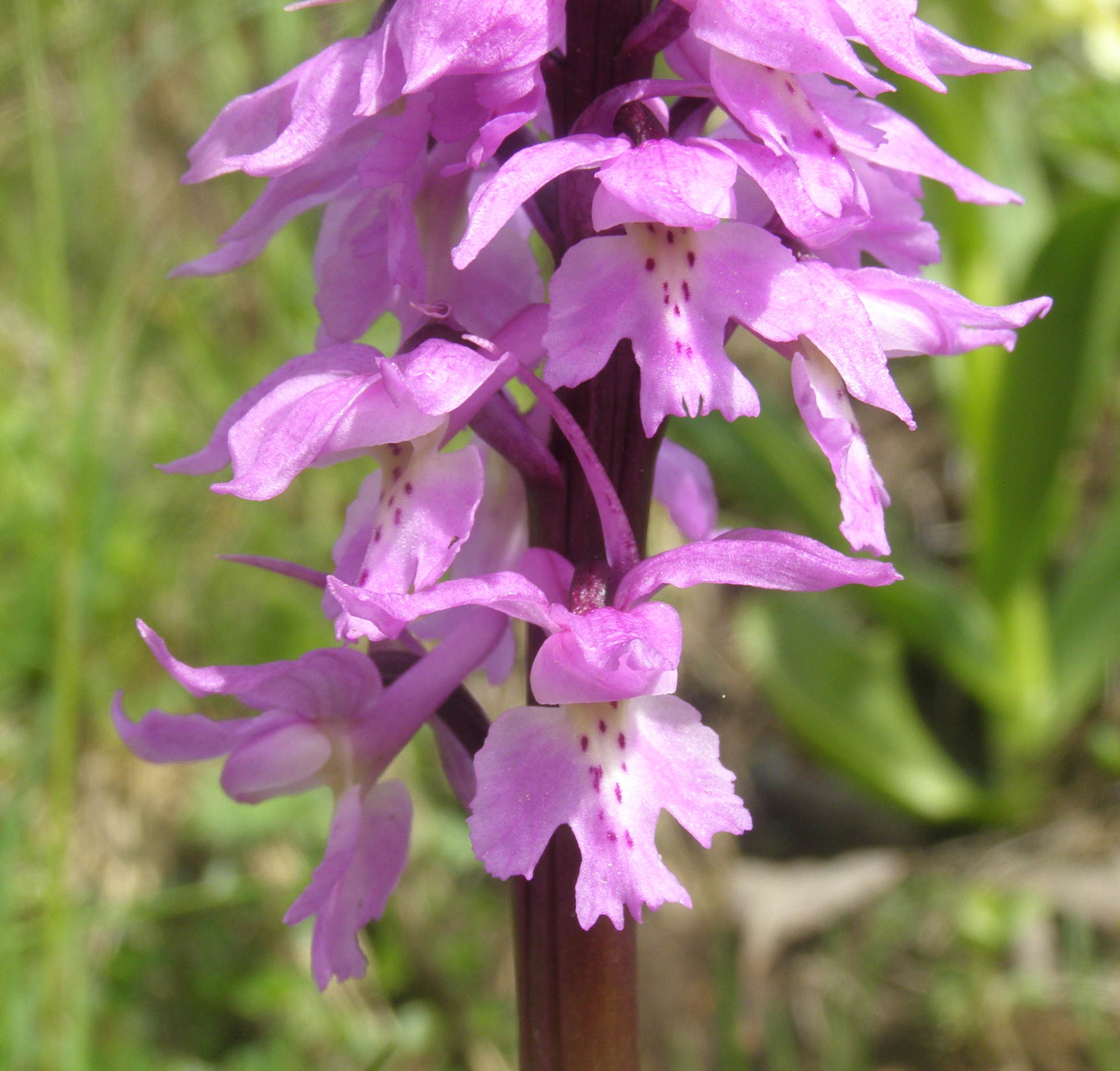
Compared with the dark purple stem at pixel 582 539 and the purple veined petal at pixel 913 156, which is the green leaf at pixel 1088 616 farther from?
the dark purple stem at pixel 582 539

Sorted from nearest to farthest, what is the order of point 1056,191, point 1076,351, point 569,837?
point 569,837
point 1076,351
point 1056,191

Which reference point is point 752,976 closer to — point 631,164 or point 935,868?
point 935,868

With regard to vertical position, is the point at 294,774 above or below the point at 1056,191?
above

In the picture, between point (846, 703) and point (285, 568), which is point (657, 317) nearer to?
point (285, 568)

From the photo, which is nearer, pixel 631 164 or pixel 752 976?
pixel 631 164

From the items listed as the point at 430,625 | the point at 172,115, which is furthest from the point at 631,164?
the point at 172,115

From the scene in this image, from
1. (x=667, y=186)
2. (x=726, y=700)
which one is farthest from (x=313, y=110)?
(x=726, y=700)
